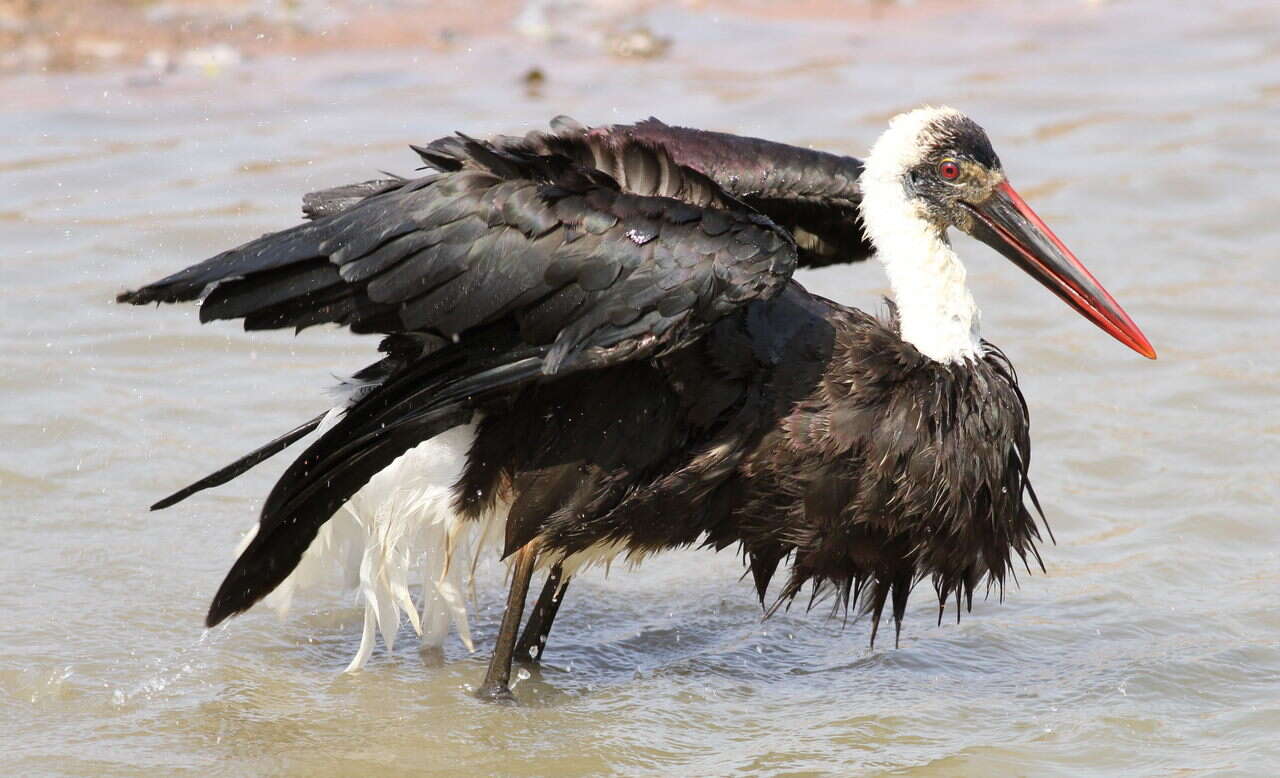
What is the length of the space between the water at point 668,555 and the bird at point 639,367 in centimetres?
36

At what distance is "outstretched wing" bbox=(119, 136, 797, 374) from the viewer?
4.69 metres

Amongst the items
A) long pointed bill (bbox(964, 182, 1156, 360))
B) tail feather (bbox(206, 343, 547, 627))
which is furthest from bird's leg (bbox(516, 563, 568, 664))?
long pointed bill (bbox(964, 182, 1156, 360))

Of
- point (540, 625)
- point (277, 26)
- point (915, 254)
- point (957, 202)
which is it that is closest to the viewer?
point (915, 254)

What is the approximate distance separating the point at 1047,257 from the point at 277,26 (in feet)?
25.6

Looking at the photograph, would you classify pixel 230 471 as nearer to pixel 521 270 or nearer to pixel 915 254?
pixel 521 270

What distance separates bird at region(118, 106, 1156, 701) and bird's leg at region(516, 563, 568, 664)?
0.81 feet

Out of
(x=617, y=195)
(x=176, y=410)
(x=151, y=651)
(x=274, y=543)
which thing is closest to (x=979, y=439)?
(x=617, y=195)

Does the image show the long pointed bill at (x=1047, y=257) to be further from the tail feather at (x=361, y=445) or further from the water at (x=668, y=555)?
the tail feather at (x=361, y=445)

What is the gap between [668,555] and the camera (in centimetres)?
661

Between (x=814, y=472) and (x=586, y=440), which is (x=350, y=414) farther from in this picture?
(x=814, y=472)

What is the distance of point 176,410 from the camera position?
24.2 ft

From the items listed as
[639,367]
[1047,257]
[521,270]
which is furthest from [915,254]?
[521,270]

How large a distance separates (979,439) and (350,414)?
175 cm

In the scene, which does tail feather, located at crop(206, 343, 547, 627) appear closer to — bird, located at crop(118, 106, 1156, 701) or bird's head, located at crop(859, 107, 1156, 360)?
bird, located at crop(118, 106, 1156, 701)
